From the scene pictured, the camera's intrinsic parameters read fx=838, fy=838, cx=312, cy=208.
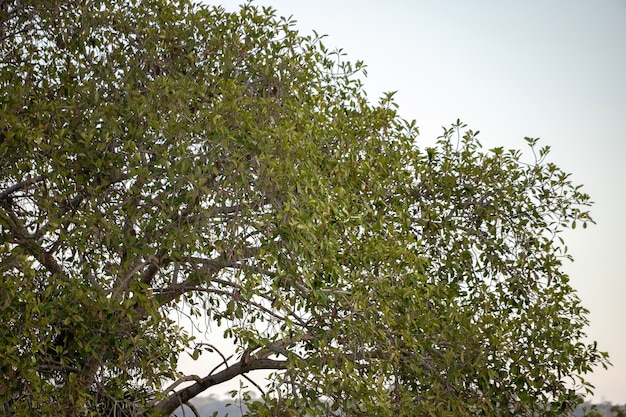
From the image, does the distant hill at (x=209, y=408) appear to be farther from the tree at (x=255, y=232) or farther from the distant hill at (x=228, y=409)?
the tree at (x=255, y=232)

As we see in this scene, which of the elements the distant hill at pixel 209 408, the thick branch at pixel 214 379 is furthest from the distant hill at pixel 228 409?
the thick branch at pixel 214 379

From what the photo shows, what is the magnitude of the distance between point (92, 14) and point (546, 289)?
3930mm

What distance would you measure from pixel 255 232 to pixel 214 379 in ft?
6.67

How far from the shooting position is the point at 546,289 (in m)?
6.29

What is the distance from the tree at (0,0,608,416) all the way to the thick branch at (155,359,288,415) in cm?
2

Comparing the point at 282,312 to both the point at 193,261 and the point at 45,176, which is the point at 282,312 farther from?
the point at 45,176

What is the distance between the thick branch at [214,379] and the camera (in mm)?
6535

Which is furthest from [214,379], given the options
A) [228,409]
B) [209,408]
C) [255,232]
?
[255,232]

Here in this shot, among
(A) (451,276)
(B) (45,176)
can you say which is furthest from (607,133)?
(B) (45,176)

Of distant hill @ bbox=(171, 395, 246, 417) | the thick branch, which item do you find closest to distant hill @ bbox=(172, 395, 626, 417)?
distant hill @ bbox=(171, 395, 246, 417)

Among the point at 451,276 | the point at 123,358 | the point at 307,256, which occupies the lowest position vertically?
the point at 123,358

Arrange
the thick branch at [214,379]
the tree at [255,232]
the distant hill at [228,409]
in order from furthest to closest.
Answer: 1. the thick branch at [214,379]
2. the distant hill at [228,409]
3. the tree at [255,232]

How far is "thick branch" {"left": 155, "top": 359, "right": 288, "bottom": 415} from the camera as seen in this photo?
6.54 meters

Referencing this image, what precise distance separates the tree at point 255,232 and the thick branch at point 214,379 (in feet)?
0.06
